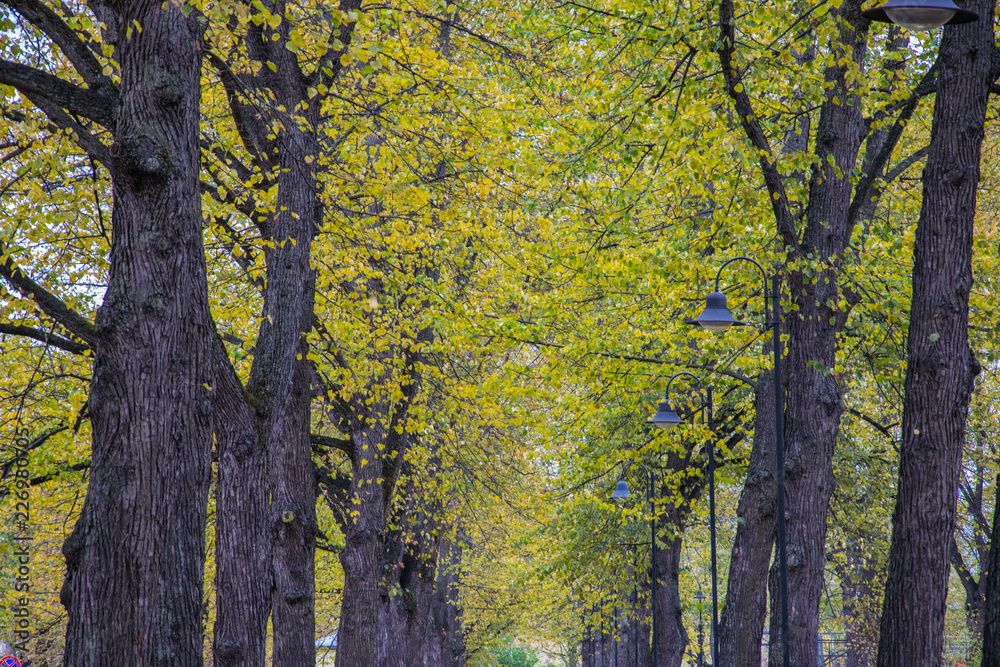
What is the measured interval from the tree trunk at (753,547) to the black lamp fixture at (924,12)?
6.65m

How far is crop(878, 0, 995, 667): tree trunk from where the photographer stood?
659cm

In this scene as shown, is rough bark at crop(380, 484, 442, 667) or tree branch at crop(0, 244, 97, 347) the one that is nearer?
tree branch at crop(0, 244, 97, 347)

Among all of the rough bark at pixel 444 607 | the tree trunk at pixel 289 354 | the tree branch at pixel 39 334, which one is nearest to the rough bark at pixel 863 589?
the rough bark at pixel 444 607

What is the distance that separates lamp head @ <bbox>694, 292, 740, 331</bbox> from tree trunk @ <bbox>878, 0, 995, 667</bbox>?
1.81 meters

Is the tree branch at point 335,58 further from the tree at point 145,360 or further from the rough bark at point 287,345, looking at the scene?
the tree at point 145,360

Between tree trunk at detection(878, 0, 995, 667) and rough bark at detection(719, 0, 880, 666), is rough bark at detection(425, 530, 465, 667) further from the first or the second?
tree trunk at detection(878, 0, 995, 667)

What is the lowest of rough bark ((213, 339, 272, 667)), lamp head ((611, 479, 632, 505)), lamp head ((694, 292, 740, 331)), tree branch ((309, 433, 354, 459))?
rough bark ((213, 339, 272, 667))

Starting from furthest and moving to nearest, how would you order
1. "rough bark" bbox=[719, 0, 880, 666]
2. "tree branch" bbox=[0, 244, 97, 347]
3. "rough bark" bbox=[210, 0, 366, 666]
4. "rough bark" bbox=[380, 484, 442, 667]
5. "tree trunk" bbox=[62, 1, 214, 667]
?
"rough bark" bbox=[380, 484, 442, 667], "rough bark" bbox=[719, 0, 880, 666], "rough bark" bbox=[210, 0, 366, 666], "tree branch" bbox=[0, 244, 97, 347], "tree trunk" bbox=[62, 1, 214, 667]

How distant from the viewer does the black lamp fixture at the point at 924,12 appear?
18.5 feet

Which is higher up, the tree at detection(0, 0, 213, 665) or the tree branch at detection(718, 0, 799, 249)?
the tree branch at detection(718, 0, 799, 249)

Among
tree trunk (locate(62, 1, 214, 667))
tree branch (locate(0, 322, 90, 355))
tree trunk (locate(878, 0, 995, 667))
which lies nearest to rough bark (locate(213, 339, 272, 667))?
tree trunk (locate(62, 1, 214, 667))

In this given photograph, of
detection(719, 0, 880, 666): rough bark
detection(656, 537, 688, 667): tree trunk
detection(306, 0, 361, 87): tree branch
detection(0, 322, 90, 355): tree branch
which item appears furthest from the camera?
detection(656, 537, 688, 667): tree trunk

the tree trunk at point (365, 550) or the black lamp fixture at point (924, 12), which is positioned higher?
the black lamp fixture at point (924, 12)

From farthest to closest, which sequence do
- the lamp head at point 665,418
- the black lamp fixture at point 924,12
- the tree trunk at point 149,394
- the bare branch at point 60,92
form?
the lamp head at point 665,418, the black lamp fixture at point 924,12, the bare branch at point 60,92, the tree trunk at point 149,394
